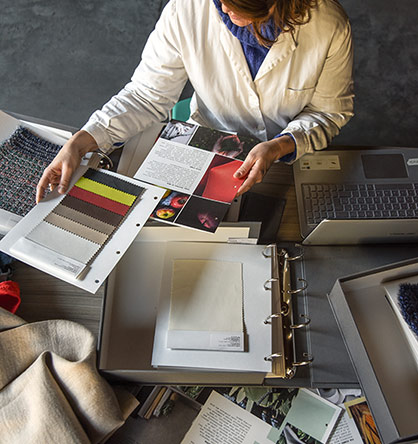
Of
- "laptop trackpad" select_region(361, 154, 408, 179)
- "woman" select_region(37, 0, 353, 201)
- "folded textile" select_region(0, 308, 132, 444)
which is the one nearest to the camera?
"folded textile" select_region(0, 308, 132, 444)

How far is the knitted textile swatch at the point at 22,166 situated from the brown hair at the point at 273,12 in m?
0.56

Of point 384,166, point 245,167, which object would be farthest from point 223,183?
point 384,166

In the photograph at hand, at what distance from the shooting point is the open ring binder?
2.94ft

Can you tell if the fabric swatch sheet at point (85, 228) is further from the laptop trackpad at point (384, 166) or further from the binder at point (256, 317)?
the laptop trackpad at point (384, 166)

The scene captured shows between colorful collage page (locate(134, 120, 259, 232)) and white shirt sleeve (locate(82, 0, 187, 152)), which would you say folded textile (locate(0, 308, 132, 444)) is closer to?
colorful collage page (locate(134, 120, 259, 232))

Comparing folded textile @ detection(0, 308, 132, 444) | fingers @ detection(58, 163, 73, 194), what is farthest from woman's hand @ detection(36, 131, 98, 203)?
folded textile @ detection(0, 308, 132, 444)

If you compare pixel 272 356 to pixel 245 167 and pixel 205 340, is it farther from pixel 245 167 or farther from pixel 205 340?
pixel 245 167

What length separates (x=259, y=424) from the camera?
0.92 meters

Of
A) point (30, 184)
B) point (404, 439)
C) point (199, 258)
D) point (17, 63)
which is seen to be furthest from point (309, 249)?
point (17, 63)

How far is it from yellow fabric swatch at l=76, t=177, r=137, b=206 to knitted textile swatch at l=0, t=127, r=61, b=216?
133mm

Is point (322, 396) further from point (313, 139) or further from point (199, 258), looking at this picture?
point (313, 139)

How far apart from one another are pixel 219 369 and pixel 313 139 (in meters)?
0.61

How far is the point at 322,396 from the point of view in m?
0.94

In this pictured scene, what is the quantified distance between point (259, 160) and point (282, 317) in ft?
1.17
